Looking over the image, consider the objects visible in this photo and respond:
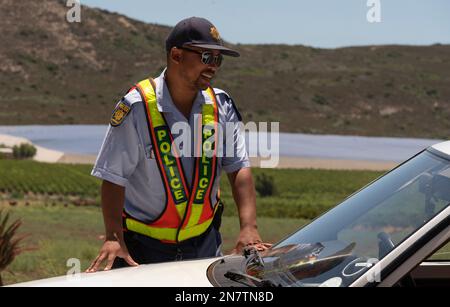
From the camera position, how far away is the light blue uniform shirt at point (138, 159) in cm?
463

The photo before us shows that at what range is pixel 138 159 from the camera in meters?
4.68

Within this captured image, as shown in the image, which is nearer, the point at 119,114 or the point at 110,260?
the point at 110,260

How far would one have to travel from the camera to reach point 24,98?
350ft

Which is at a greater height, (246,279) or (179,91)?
(179,91)

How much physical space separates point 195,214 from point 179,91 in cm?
58

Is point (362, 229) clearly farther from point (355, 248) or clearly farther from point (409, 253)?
point (409, 253)

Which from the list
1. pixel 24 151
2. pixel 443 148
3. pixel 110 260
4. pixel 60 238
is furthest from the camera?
pixel 24 151

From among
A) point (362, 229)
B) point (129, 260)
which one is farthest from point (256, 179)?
point (362, 229)

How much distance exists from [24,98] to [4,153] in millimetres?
39926

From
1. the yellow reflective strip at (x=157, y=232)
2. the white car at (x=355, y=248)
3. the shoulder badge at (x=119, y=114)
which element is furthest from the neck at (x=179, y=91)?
the white car at (x=355, y=248)

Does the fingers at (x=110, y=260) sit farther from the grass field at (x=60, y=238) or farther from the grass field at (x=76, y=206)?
the grass field at (x=60, y=238)

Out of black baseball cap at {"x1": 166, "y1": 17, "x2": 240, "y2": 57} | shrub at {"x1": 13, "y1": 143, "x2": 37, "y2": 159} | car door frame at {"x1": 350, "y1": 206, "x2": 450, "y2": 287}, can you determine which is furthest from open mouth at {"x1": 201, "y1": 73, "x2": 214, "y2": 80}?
shrub at {"x1": 13, "y1": 143, "x2": 37, "y2": 159}

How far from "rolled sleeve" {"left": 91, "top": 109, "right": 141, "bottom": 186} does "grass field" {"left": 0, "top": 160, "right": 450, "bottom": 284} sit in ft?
4.84

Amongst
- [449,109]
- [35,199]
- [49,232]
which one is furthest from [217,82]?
[49,232]
